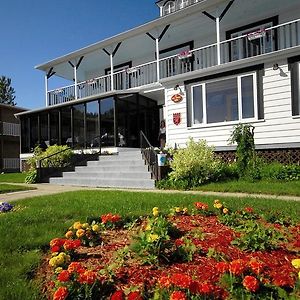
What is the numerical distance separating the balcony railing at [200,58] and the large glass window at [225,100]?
196 cm

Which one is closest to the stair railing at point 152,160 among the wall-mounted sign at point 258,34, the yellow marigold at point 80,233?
the wall-mounted sign at point 258,34

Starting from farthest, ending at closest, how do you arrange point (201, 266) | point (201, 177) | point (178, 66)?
point (178, 66) < point (201, 177) < point (201, 266)

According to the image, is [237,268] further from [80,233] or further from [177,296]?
[80,233]

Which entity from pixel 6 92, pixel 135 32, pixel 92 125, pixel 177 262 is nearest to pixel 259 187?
pixel 177 262

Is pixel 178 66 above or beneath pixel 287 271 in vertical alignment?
above

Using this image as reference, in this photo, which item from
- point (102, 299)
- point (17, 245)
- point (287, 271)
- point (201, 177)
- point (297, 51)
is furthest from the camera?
point (297, 51)

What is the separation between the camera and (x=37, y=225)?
4.76 metres

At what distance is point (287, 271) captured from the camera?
108 inches

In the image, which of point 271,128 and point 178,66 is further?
point 178,66

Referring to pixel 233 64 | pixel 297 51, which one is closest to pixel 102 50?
pixel 233 64

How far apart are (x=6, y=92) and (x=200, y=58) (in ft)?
216

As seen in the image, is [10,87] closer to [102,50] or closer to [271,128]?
[102,50]

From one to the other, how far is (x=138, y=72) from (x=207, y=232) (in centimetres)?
1729

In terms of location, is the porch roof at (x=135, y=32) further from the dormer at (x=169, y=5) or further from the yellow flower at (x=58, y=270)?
the yellow flower at (x=58, y=270)
